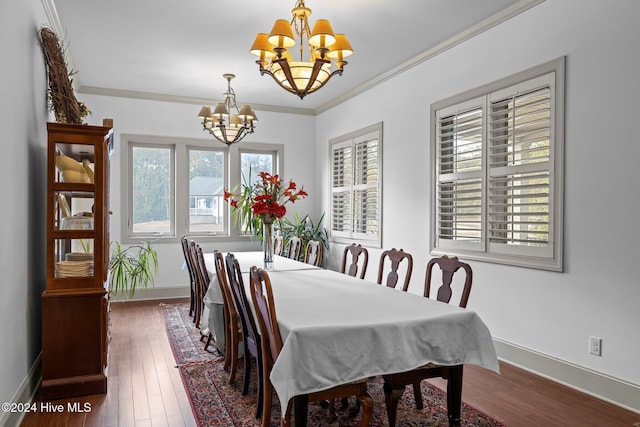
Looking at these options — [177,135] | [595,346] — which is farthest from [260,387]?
[177,135]

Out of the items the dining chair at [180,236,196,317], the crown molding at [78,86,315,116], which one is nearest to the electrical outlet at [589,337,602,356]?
the dining chair at [180,236,196,317]

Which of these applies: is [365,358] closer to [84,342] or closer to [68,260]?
[84,342]

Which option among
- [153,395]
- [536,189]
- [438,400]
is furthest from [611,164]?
[153,395]

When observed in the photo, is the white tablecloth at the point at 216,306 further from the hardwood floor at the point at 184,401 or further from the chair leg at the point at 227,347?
the hardwood floor at the point at 184,401

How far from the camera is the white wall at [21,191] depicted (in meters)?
2.53

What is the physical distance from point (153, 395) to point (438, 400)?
6.36ft

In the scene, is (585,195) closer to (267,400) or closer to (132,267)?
(267,400)

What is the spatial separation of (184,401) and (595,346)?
2.82m

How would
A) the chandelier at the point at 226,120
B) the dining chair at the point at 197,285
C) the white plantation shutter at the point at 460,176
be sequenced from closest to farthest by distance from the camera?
the white plantation shutter at the point at 460,176 → the dining chair at the point at 197,285 → the chandelier at the point at 226,120

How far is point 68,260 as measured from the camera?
3275 mm

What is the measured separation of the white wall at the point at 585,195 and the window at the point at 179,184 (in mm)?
4005

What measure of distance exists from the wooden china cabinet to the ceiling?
1380 mm

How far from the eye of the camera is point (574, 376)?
332 centimetres

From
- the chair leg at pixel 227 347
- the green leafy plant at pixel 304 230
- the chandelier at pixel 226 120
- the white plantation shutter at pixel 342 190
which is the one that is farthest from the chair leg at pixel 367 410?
the green leafy plant at pixel 304 230
